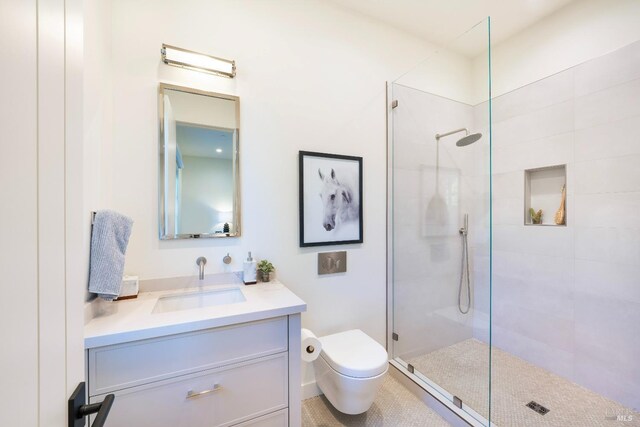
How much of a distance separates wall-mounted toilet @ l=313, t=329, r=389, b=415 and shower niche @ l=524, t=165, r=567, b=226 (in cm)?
174

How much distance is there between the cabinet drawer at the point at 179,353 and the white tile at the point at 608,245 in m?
2.19

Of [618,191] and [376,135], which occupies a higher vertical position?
[376,135]

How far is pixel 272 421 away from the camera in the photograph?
126cm

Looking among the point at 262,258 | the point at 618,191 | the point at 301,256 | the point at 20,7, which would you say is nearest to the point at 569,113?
the point at 618,191

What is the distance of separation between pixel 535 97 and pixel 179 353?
9.90 ft

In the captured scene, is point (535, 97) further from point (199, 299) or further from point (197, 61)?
point (199, 299)

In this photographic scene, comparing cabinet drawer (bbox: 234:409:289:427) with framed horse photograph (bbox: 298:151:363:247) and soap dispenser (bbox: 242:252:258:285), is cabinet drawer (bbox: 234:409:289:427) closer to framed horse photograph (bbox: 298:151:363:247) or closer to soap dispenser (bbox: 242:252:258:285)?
A: soap dispenser (bbox: 242:252:258:285)

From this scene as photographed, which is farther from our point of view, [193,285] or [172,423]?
[193,285]

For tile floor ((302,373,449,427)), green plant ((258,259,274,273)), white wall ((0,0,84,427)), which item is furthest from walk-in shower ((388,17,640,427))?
white wall ((0,0,84,427))

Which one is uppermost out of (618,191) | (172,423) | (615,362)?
(618,191)

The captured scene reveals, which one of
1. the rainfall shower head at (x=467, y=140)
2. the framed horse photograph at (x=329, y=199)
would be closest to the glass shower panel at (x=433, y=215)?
the rainfall shower head at (x=467, y=140)

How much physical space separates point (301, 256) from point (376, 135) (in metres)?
1.14

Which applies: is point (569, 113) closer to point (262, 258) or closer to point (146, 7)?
point (262, 258)

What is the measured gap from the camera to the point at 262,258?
177 cm
